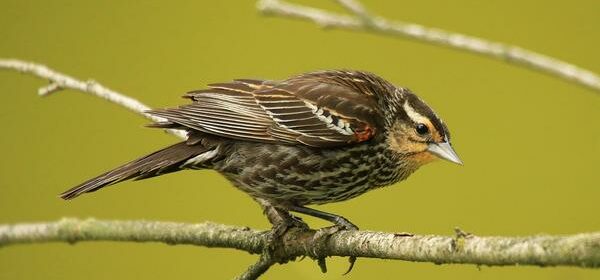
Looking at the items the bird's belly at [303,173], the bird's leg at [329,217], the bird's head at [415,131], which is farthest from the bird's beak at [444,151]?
the bird's leg at [329,217]

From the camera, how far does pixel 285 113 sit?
Result: 12.4 feet

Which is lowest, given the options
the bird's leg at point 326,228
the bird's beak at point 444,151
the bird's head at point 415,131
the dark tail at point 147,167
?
the bird's leg at point 326,228

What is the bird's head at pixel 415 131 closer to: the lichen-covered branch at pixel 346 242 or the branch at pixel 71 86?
the lichen-covered branch at pixel 346 242

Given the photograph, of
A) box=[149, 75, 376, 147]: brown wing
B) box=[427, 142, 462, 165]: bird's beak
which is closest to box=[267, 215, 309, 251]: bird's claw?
box=[149, 75, 376, 147]: brown wing

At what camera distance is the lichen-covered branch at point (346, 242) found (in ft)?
6.43

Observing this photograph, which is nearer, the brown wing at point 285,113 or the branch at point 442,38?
the branch at point 442,38

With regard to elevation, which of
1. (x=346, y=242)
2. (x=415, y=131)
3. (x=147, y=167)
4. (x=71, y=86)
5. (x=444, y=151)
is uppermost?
(x=71, y=86)

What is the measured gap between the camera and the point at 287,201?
3.77m

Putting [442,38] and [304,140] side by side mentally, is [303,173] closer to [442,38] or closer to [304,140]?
[304,140]

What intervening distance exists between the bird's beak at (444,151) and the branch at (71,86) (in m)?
1.03

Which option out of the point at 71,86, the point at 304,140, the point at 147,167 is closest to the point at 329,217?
the point at 304,140

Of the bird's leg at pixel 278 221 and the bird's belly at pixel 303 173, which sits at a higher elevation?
the bird's belly at pixel 303 173

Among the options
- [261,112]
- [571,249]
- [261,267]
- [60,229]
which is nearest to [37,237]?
[60,229]

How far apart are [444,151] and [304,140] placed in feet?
1.83
